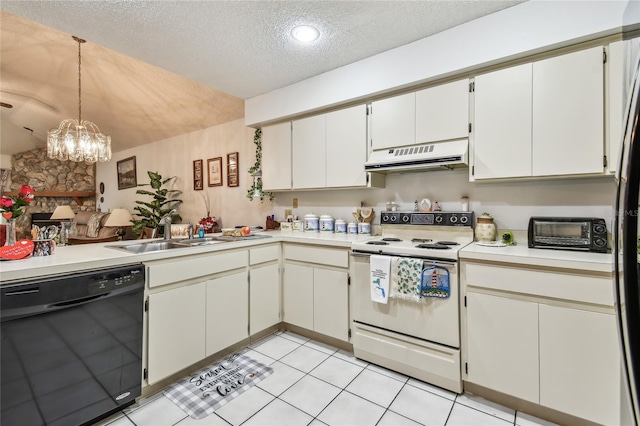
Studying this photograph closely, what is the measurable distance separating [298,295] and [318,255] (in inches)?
17.8

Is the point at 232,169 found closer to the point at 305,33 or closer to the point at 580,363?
the point at 305,33

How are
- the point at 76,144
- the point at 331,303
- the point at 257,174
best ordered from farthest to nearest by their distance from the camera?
the point at 76,144
the point at 257,174
the point at 331,303

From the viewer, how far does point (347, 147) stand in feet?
9.18

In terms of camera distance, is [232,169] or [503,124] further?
[232,169]

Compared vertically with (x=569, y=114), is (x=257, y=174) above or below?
below

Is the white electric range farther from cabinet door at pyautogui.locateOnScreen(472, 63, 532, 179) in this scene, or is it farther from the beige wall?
the beige wall

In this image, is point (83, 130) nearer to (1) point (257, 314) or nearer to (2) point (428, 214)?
(1) point (257, 314)

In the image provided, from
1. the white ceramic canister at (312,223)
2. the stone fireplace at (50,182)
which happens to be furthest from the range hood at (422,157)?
the stone fireplace at (50,182)

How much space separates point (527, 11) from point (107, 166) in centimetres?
830

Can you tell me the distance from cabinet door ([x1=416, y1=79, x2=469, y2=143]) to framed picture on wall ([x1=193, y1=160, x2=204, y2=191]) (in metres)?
3.63

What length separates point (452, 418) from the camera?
1.68 metres

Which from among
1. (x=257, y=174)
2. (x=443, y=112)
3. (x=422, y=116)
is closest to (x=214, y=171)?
(x=257, y=174)

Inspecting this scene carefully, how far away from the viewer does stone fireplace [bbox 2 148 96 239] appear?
663 centimetres

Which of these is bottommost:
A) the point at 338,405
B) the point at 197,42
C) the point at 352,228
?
the point at 338,405
